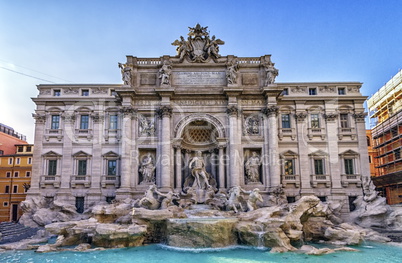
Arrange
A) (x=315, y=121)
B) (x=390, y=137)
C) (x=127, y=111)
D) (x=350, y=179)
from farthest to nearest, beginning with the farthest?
(x=390, y=137) < (x=315, y=121) < (x=350, y=179) < (x=127, y=111)

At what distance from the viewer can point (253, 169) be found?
2486cm

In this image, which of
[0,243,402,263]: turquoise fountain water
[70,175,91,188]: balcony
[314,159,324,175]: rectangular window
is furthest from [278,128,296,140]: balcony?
[70,175,91,188]: balcony

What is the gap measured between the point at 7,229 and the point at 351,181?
25.9 m

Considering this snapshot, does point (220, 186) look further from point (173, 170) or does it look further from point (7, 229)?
point (7, 229)

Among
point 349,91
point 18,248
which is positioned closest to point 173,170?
point 18,248

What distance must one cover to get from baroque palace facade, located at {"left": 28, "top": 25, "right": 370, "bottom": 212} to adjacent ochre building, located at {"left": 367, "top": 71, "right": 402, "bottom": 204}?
16.5 ft

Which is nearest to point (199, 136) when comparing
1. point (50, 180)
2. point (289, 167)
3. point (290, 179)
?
point (289, 167)

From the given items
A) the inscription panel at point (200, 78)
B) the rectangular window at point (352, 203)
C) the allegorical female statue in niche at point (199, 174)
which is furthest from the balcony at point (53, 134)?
the rectangular window at point (352, 203)

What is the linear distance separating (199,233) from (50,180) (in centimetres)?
1521

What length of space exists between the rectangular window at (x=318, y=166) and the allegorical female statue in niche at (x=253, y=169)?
16.5 ft

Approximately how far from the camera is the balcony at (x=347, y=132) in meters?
26.3

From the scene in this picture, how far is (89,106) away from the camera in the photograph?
87.4ft

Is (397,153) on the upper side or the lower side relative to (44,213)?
upper

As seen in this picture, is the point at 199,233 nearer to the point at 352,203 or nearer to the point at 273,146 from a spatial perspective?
the point at 273,146
